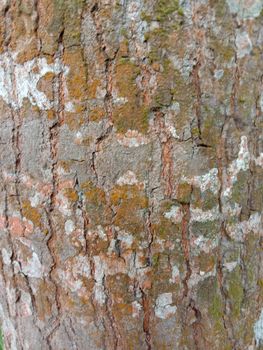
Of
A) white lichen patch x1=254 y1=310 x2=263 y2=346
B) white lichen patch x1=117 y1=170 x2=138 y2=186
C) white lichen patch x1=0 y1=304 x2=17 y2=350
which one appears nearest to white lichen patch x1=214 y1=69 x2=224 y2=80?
white lichen patch x1=117 y1=170 x2=138 y2=186

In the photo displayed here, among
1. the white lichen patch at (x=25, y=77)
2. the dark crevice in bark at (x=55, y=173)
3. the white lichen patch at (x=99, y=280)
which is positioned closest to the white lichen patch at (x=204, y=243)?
the white lichen patch at (x=99, y=280)

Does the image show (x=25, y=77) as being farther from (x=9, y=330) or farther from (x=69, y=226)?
(x=9, y=330)

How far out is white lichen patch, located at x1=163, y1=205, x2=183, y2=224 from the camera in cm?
89

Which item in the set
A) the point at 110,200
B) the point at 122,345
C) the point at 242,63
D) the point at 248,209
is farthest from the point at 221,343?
the point at 242,63

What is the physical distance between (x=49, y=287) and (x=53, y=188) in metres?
0.26

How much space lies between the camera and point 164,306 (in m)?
0.96

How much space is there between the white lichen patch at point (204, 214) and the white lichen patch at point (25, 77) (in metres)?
0.38

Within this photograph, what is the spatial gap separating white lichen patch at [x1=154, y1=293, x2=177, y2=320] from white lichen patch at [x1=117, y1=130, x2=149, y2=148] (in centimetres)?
36

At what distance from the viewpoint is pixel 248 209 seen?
0.95 metres

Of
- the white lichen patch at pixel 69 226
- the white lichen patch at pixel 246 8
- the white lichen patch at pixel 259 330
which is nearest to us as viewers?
the white lichen patch at pixel 246 8

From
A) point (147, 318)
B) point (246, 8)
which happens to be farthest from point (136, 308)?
point (246, 8)

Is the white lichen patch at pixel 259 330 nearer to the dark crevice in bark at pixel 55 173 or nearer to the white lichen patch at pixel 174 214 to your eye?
the white lichen patch at pixel 174 214

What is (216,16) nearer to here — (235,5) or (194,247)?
(235,5)

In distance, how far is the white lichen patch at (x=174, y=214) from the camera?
35.2 inches
